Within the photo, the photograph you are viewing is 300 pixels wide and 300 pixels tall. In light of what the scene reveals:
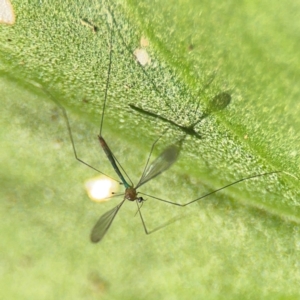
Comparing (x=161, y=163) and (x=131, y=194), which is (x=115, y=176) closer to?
(x=131, y=194)

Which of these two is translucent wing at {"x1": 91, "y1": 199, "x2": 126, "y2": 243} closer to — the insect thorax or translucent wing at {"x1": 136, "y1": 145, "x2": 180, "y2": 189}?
the insect thorax

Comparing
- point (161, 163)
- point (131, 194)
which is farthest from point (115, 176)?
point (161, 163)

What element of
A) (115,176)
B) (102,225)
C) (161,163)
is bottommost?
(102,225)

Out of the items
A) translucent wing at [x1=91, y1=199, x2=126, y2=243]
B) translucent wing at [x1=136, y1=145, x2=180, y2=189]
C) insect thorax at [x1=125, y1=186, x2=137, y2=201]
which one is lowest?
translucent wing at [x1=91, y1=199, x2=126, y2=243]

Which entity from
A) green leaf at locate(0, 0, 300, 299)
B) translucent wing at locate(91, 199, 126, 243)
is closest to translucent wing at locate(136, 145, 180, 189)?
green leaf at locate(0, 0, 300, 299)

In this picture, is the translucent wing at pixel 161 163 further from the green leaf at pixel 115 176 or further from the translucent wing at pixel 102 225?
the translucent wing at pixel 102 225

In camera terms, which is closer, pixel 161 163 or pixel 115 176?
pixel 161 163
